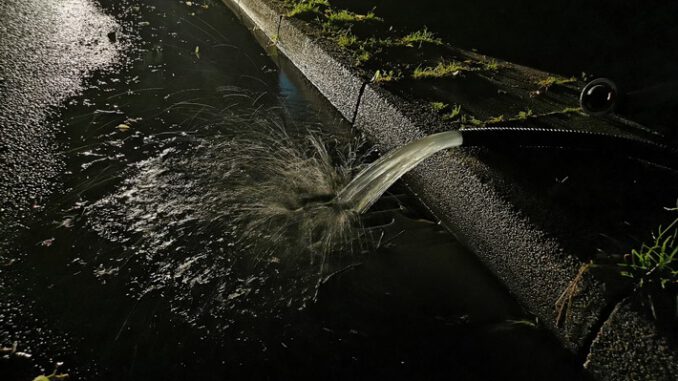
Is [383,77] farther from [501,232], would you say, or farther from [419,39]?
[501,232]

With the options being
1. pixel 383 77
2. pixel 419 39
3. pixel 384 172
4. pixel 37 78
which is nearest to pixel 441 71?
pixel 383 77

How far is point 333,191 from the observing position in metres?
2.64

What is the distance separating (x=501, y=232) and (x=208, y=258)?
1426 millimetres

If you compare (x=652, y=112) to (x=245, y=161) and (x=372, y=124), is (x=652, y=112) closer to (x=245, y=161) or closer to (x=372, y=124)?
(x=372, y=124)

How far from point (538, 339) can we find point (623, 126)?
193 cm

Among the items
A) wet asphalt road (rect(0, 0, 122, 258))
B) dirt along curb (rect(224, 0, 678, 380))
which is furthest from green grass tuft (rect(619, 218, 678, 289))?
wet asphalt road (rect(0, 0, 122, 258))

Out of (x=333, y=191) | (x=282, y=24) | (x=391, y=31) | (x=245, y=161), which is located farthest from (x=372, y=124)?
(x=282, y=24)

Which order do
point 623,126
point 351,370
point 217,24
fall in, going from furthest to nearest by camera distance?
point 217,24
point 623,126
point 351,370

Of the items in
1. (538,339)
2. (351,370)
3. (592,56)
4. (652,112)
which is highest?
(592,56)

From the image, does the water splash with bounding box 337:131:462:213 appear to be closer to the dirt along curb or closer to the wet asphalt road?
the dirt along curb

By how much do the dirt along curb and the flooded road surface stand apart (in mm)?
122

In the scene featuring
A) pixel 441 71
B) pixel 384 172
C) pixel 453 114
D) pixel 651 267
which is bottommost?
pixel 384 172

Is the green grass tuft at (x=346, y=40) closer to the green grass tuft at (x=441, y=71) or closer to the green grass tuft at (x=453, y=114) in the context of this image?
the green grass tuft at (x=441, y=71)

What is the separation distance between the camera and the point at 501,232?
2049mm
